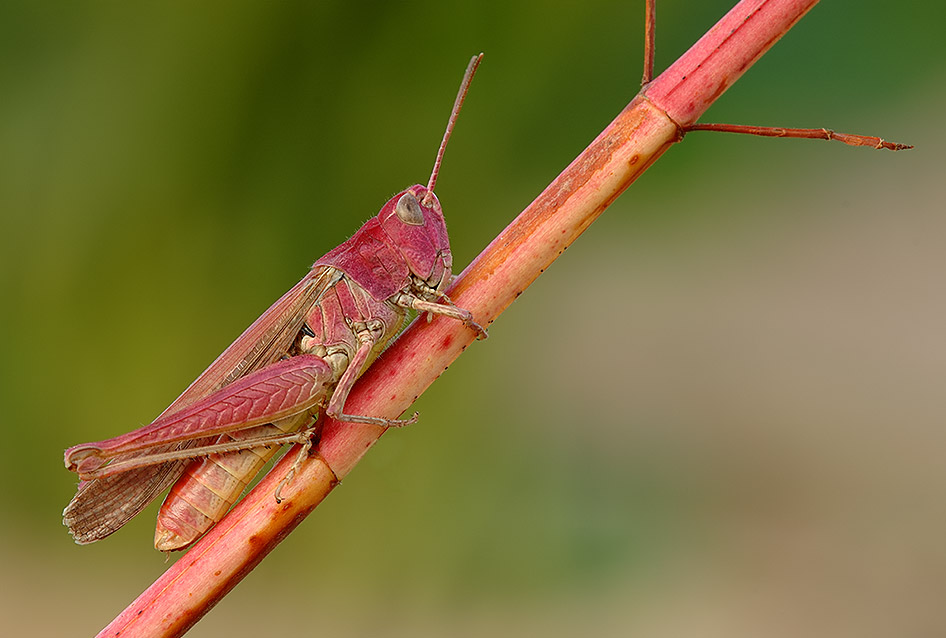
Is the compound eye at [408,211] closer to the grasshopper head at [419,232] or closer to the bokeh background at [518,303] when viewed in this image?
the grasshopper head at [419,232]

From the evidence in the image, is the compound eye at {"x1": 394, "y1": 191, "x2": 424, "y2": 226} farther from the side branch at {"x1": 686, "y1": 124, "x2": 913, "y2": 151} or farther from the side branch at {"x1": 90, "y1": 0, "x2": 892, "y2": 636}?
the side branch at {"x1": 686, "y1": 124, "x2": 913, "y2": 151}

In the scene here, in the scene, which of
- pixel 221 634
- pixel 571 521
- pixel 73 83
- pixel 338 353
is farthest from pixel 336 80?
pixel 221 634

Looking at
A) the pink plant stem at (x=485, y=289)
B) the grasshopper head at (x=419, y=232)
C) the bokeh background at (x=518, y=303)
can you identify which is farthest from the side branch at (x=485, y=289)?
the bokeh background at (x=518, y=303)

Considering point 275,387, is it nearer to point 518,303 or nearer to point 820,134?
point 820,134

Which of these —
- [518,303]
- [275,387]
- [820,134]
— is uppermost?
[518,303]

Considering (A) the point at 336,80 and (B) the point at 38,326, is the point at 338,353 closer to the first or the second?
(A) the point at 336,80

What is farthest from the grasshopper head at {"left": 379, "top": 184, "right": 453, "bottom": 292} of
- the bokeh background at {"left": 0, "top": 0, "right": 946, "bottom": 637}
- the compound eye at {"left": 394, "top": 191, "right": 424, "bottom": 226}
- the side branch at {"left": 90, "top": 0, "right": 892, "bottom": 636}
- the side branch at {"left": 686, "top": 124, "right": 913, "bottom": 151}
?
the bokeh background at {"left": 0, "top": 0, "right": 946, "bottom": 637}

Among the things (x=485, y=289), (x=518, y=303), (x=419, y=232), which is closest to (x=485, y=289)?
(x=485, y=289)
